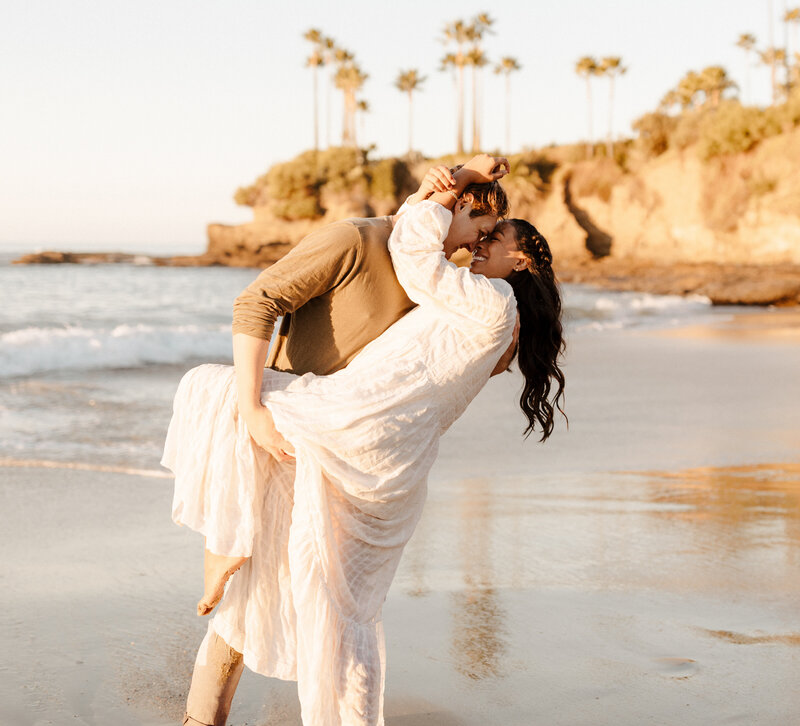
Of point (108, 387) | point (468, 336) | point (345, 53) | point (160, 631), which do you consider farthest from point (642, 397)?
point (345, 53)

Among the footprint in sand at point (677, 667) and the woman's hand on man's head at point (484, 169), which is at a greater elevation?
the woman's hand on man's head at point (484, 169)

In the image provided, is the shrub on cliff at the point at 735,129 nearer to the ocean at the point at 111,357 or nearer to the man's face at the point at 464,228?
the ocean at the point at 111,357

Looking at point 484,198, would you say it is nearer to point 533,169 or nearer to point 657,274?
point 657,274

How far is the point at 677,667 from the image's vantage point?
11.0 ft

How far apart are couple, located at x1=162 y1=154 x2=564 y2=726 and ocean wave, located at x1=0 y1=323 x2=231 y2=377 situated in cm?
1025

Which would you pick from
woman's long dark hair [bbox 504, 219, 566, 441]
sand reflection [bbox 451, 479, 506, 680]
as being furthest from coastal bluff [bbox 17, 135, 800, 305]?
woman's long dark hair [bbox 504, 219, 566, 441]

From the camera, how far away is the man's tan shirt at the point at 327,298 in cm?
244

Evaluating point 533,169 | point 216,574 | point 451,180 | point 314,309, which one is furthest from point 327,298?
point 533,169

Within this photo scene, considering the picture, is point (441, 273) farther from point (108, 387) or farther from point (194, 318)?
point (194, 318)

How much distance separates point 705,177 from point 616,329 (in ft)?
104

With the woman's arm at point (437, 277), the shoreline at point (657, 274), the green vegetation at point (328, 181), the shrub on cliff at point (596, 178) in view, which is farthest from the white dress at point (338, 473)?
the green vegetation at point (328, 181)

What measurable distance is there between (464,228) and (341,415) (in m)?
0.62

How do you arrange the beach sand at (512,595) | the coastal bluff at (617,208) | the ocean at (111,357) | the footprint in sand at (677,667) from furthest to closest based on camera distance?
1. the coastal bluff at (617,208)
2. the ocean at (111,357)
3. the footprint in sand at (677,667)
4. the beach sand at (512,595)

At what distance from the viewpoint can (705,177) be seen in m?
48.7
